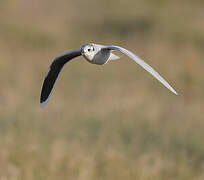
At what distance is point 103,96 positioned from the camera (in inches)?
363

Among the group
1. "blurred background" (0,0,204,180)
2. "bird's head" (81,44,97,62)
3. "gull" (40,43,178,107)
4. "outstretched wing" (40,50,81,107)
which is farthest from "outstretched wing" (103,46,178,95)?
"blurred background" (0,0,204,180)

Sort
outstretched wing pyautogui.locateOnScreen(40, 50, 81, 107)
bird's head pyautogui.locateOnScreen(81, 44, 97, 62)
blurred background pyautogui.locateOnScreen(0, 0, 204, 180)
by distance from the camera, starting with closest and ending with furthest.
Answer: bird's head pyautogui.locateOnScreen(81, 44, 97, 62), outstretched wing pyautogui.locateOnScreen(40, 50, 81, 107), blurred background pyautogui.locateOnScreen(0, 0, 204, 180)

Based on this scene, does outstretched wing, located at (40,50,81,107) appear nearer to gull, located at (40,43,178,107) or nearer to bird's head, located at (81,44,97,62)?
gull, located at (40,43,178,107)

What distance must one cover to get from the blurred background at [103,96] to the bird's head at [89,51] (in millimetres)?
2427

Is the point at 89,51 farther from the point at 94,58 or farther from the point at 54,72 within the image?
the point at 54,72

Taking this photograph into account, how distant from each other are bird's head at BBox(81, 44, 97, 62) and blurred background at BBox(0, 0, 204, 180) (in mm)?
2427

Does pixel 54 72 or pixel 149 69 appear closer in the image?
pixel 149 69

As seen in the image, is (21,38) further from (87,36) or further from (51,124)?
(51,124)

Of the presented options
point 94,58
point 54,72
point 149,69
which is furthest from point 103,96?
point 149,69

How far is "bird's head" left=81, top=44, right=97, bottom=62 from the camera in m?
2.83

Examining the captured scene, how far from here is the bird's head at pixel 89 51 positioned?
2.83 meters

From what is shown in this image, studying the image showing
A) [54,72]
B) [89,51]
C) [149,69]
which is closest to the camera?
[149,69]

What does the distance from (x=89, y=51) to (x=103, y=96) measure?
20.9 feet

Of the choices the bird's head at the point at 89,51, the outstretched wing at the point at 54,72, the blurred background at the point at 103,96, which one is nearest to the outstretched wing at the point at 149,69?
the bird's head at the point at 89,51
